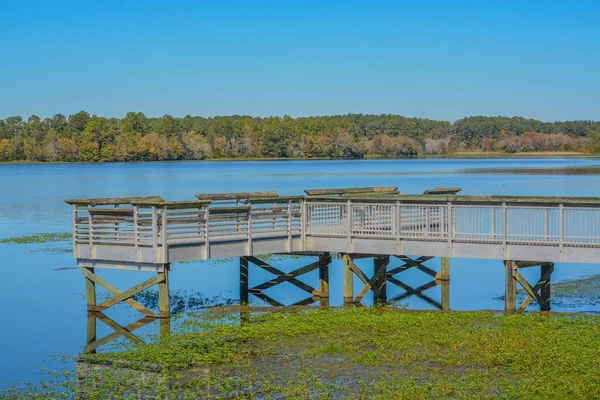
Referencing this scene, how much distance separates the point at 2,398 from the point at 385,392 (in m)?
6.40

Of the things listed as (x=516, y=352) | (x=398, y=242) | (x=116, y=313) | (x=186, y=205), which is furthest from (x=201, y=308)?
(x=516, y=352)

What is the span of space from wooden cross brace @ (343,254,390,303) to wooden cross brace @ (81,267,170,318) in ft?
14.9

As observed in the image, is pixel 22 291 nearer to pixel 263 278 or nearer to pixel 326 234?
pixel 263 278

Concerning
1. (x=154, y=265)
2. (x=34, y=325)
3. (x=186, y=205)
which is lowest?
(x=34, y=325)

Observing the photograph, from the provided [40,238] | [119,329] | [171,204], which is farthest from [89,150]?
[171,204]

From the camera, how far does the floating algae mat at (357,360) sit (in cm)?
1372

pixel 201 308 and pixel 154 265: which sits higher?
pixel 154 265

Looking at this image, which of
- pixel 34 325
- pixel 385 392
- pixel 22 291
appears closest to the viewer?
pixel 385 392

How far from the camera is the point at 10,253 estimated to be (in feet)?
111

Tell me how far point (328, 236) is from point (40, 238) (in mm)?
20405

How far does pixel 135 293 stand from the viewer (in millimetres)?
20531

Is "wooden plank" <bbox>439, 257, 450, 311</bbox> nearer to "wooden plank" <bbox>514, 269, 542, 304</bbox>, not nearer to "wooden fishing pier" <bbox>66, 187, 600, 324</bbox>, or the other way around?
"wooden fishing pier" <bbox>66, 187, 600, 324</bbox>

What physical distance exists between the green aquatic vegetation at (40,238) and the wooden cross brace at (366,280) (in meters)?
18.8

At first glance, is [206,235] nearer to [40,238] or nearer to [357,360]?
[357,360]
